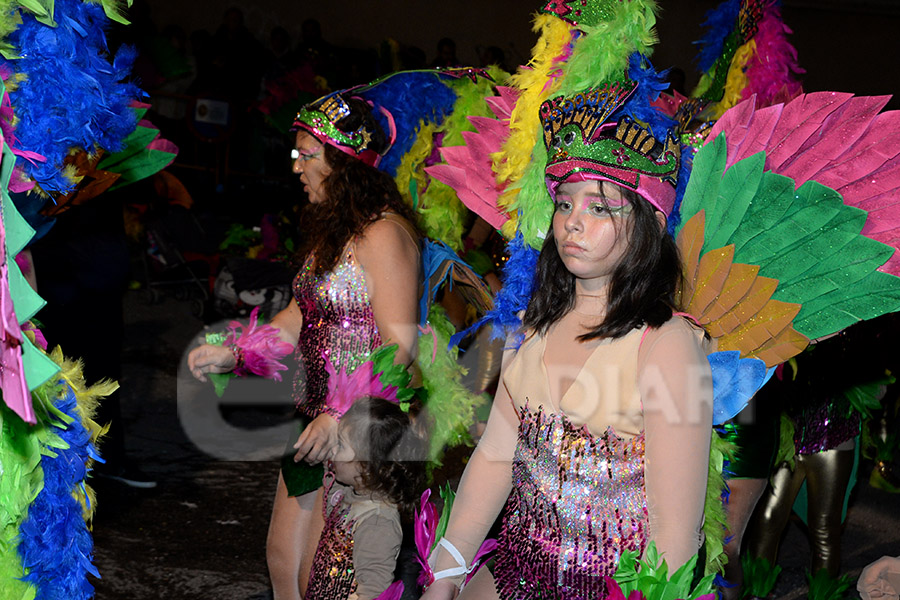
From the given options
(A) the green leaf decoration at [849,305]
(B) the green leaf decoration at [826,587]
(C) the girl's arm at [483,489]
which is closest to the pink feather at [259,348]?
(C) the girl's arm at [483,489]

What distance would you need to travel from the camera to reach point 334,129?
322 cm

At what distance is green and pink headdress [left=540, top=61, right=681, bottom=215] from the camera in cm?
200

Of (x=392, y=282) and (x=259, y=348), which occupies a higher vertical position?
(x=392, y=282)

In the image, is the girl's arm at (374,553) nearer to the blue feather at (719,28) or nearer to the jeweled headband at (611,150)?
the jeweled headband at (611,150)

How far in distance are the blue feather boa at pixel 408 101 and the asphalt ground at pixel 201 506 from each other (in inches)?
73.1

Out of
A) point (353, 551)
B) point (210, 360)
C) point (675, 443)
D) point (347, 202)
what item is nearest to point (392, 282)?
point (347, 202)

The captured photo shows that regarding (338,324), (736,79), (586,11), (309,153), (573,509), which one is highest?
(736,79)

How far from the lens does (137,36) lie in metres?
10.4

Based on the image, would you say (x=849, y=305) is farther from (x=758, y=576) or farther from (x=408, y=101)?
(x=408, y=101)

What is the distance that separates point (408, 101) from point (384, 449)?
150cm

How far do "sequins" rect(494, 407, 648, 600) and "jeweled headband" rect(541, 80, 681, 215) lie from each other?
0.50 metres

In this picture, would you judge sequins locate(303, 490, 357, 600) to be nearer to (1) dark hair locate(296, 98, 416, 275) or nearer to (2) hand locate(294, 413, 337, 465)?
(2) hand locate(294, 413, 337, 465)

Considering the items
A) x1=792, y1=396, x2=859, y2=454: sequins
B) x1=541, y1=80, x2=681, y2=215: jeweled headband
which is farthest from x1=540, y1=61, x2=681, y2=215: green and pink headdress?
x1=792, y1=396, x2=859, y2=454: sequins

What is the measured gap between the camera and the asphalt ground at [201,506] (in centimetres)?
405
